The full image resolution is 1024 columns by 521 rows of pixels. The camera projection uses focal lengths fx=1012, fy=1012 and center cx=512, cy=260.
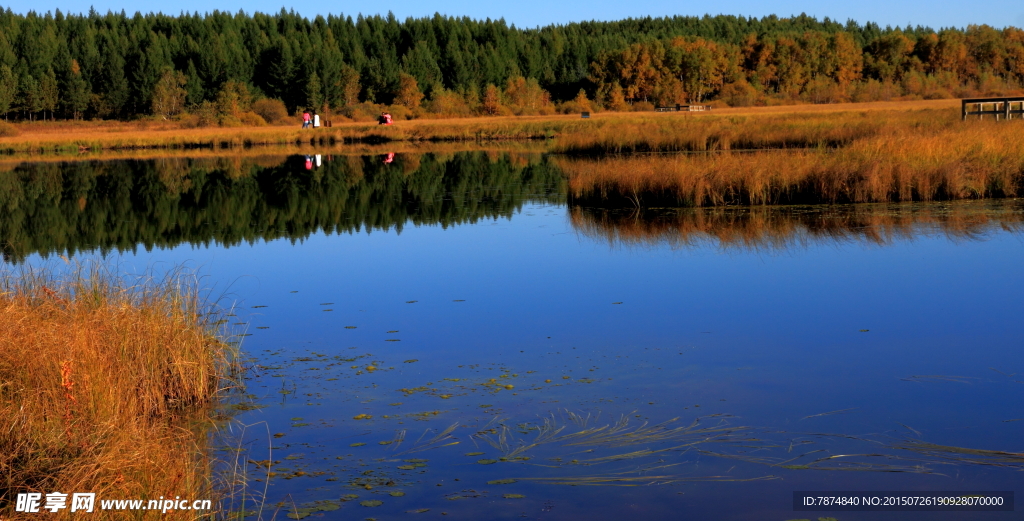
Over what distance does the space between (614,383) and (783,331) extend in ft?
7.32

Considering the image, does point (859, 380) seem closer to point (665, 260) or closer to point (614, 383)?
point (614, 383)

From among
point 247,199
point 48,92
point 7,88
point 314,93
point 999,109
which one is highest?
point 7,88

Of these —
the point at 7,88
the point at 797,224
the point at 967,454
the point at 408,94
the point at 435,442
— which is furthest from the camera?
the point at 408,94

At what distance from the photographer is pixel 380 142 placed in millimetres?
54156

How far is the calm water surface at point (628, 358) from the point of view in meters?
5.56

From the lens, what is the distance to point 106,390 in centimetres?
625

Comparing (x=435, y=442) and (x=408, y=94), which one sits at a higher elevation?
(x=408, y=94)

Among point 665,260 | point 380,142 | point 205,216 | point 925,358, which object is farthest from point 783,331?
point 380,142

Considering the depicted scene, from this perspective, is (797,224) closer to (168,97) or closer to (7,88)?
(168,97)

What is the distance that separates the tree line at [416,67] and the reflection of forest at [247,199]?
1581 inches

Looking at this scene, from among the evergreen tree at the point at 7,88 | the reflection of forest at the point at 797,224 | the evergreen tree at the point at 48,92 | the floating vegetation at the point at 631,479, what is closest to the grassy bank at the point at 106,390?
the floating vegetation at the point at 631,479

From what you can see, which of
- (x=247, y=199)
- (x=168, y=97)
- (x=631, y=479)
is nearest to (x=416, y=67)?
(x=168, y=97)

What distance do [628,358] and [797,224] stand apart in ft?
25.1

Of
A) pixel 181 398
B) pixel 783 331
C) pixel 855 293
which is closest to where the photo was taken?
pixel 181 398
